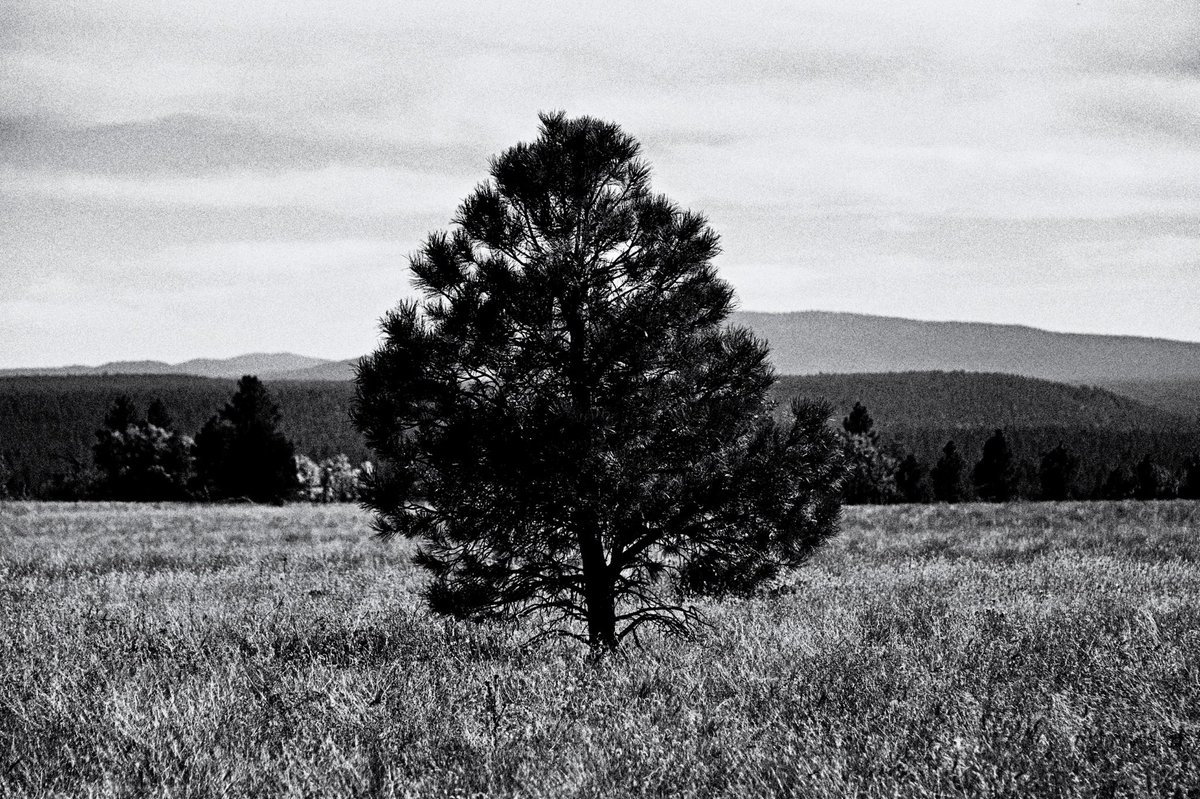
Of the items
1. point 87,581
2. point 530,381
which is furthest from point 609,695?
point 87,581

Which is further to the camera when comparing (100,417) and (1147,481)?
(100,417)

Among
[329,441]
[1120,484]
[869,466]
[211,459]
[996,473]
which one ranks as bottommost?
[329,441]

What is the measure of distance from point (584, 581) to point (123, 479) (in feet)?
219

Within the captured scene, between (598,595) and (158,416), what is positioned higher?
(598,595)

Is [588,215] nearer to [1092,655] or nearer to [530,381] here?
[530,381]

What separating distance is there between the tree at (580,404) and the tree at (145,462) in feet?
208

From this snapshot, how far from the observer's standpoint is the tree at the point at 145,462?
207ft

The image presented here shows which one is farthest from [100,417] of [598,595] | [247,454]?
[598,595]

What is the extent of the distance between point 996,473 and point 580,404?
78209mm

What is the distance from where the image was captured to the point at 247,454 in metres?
60.6

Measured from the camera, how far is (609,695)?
5359 mm

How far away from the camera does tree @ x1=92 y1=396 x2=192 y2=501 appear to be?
63.2 meters

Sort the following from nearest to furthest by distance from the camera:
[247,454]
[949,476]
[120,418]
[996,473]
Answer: [247,454] < [120,418] < [949,476] < [996,473]

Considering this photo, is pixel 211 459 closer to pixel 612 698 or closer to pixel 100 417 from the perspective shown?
pixel 612 698
